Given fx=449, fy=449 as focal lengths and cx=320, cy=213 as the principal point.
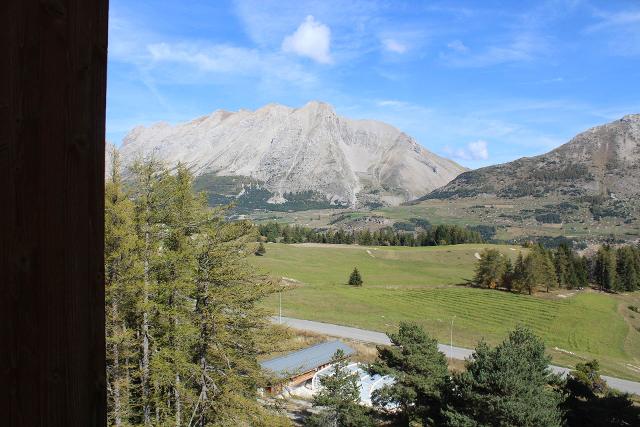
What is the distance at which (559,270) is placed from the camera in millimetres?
95750

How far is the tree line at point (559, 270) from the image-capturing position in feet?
288

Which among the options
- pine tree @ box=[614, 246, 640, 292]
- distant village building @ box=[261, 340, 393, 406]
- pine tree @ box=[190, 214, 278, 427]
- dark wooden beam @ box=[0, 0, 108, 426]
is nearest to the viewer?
dark wooden beam @ box=[0, 0, 108, 426]

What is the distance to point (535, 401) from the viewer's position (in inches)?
711

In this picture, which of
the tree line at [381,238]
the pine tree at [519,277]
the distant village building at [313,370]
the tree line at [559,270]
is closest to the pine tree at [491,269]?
the tree line at [559,270]

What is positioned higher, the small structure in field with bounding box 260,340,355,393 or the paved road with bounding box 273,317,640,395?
the small structure in field with bounding box 260,340,355,393

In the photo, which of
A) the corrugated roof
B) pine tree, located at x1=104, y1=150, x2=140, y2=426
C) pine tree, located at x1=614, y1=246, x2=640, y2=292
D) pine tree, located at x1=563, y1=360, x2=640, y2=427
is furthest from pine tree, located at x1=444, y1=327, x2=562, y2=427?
pine tree, located at x1=614, y1=246, x2=640, y2=292

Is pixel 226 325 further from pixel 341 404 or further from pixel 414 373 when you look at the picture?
pixel 414 373

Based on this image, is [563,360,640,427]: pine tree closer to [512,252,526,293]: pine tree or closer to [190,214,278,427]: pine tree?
[190,214,278,427]: pine tree

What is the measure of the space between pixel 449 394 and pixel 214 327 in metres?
12.8

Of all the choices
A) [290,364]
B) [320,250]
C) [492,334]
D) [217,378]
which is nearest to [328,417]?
[217,378]

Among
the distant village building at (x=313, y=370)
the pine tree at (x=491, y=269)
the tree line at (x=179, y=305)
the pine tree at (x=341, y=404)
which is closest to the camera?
the tree line at (x=179, y=305)

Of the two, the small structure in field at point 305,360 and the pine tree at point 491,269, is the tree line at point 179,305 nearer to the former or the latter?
the small structure in field at point 305,360

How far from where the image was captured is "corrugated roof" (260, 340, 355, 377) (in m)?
38.8

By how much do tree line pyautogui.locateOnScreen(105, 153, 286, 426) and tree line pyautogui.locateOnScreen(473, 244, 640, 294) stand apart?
8117 cm
